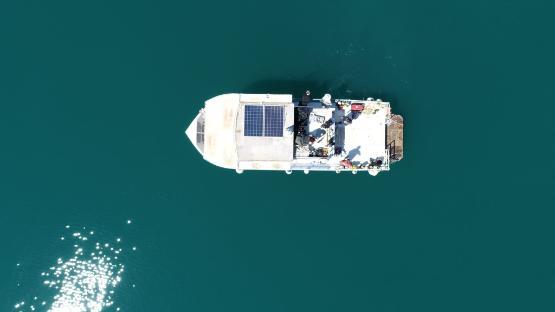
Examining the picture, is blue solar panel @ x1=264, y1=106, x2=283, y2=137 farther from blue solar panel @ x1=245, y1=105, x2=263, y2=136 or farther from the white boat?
blue solar panel @ x1=245, y1=105, x2=263, y2=136

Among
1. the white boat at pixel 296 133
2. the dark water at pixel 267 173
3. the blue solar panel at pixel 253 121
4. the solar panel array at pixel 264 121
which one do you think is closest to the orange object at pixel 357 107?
the white boat at pixel 296 133

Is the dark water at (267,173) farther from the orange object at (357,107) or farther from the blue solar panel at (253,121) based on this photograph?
the blue solar panel at (253,121)

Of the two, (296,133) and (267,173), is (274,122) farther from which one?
(267,173)

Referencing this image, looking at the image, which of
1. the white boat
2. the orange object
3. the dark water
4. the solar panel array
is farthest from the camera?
the dark water

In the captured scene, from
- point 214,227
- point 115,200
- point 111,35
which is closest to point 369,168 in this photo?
point 214,227

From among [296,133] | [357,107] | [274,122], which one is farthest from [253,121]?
[357,107]

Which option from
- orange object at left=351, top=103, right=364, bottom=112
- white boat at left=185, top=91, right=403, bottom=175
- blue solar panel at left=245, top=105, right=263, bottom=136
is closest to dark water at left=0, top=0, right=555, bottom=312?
white boat at left=185, top=91, right=403, bottom=175
